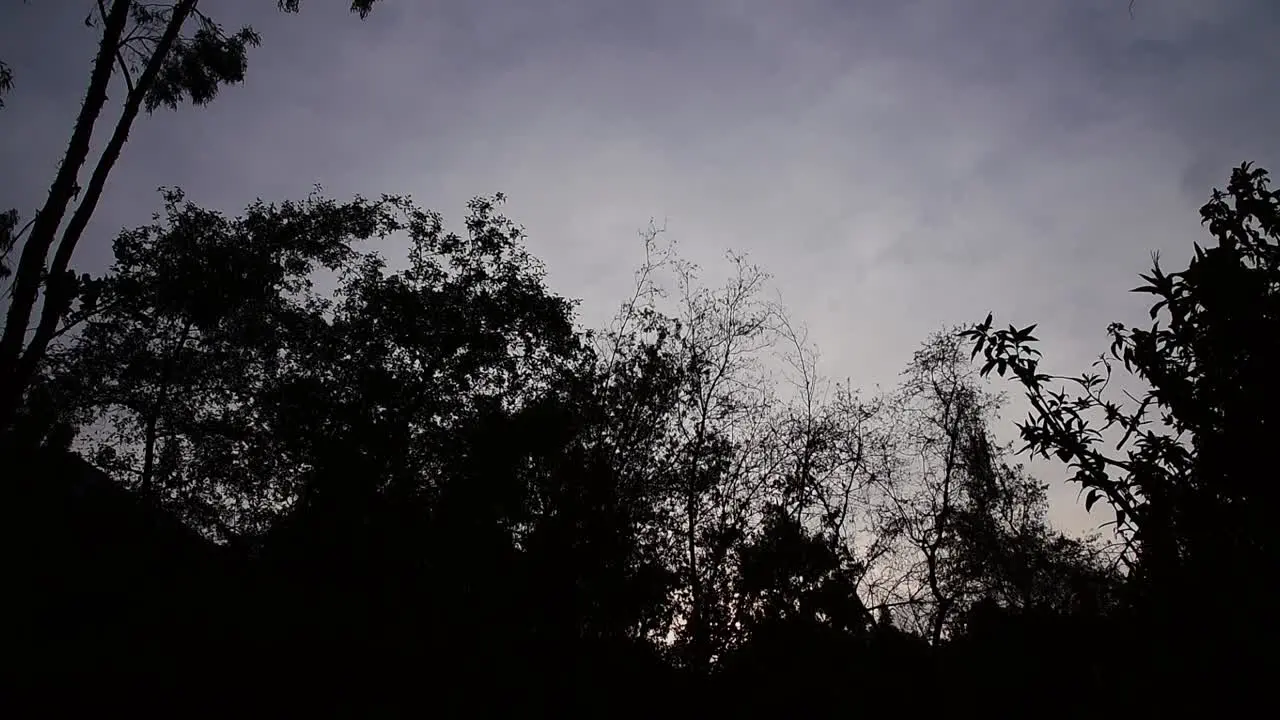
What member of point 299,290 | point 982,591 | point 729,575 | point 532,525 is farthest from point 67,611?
point 982,591

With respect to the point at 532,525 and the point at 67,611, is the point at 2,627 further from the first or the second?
the point at 532,525

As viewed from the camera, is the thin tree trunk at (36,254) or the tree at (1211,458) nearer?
the tree at (1211,458)

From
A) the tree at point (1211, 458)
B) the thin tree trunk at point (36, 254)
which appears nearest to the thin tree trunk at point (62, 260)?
the thin tree trunk at point (36, 254)

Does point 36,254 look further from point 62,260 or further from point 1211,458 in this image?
point 1211,458

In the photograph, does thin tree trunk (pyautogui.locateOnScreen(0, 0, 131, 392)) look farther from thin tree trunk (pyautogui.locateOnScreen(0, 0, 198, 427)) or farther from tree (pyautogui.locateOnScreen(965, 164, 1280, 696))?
tree (pyautogui.locateOnScreen(965, 164, 1280, 696))

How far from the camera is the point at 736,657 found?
18.1 meters

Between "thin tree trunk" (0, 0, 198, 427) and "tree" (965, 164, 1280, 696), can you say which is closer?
"tree" (965, 164, 1280, 696)

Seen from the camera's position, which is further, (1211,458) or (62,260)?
(62,260)

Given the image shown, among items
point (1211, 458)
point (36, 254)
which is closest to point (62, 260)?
point (36, 254)

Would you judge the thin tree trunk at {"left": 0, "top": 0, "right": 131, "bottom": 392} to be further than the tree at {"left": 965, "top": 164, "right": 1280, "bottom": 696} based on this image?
Yes

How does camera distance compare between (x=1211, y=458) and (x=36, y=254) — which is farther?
(x=36, y=254)

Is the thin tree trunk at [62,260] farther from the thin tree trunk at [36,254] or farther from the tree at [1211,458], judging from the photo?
the tree at [1211,458]

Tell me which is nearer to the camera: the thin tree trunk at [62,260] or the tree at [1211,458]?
the tree at [1211,458]

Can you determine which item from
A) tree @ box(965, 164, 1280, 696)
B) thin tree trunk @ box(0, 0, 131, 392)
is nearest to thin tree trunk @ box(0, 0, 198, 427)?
thin tree trunk @ box(0, 0, 131, 392)
